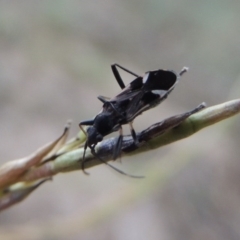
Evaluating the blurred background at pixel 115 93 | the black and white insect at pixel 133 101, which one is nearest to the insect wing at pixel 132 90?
the black and white insect at pixel 133 101

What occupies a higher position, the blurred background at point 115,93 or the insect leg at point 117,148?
the blurred background at point 115,93

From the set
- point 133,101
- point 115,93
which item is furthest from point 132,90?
point 115,93

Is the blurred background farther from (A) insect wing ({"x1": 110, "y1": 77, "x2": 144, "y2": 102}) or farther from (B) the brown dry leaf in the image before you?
(B) the brown dry leaf

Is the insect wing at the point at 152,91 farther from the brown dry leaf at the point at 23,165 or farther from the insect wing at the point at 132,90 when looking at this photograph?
the brown dry leaf at the point at 23,165

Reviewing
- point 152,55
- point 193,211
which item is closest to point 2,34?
point 152,55

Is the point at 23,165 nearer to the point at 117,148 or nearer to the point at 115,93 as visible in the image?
the point at 117,148

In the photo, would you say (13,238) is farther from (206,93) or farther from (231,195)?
(206,93)
